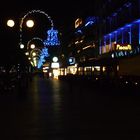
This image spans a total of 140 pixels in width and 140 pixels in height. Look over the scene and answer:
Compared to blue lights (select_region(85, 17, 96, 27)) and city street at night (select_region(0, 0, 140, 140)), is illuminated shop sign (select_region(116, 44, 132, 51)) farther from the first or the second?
blue lights (select_region(85, 17, 96, 27))

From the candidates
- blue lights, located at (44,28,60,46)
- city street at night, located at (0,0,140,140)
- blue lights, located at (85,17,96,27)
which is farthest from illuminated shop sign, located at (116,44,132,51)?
blue lights, located at (44,28,60,46)

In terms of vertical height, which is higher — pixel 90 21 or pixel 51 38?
pixel 90 21

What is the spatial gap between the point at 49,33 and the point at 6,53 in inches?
3930

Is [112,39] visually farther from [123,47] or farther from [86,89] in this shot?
[86,89]

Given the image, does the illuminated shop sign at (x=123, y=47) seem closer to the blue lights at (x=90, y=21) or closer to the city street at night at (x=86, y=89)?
the city street at night at (x=86, y=89)

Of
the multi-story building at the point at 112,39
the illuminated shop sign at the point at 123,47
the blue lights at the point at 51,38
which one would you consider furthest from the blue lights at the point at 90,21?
the illuminated shop sign at the point at 123,47

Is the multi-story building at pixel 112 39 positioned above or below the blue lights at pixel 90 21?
below

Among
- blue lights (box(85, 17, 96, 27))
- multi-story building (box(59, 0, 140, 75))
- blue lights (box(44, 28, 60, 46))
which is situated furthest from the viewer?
blue lights (box(44, 28, 60, 46))

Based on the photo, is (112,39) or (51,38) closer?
(112,39)

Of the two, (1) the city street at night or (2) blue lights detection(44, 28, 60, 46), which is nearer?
(1) the city street at night

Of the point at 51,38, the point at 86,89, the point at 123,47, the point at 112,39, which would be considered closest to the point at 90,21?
the point at 51,38

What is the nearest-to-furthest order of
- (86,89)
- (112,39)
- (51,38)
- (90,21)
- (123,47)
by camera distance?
(86,89) < (123,47) < (112,39) < (90,21) < (51,38)

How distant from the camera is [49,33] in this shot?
515 feet

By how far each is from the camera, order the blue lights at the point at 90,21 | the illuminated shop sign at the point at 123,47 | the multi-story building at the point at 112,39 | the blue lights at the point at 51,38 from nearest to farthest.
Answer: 1. the multi-story building at the point at 112,39
2. the illuminated shop sign at the point at 123,47
3. the blue lights at the point at 90,21
4. the blue lights at the point at 51,38
